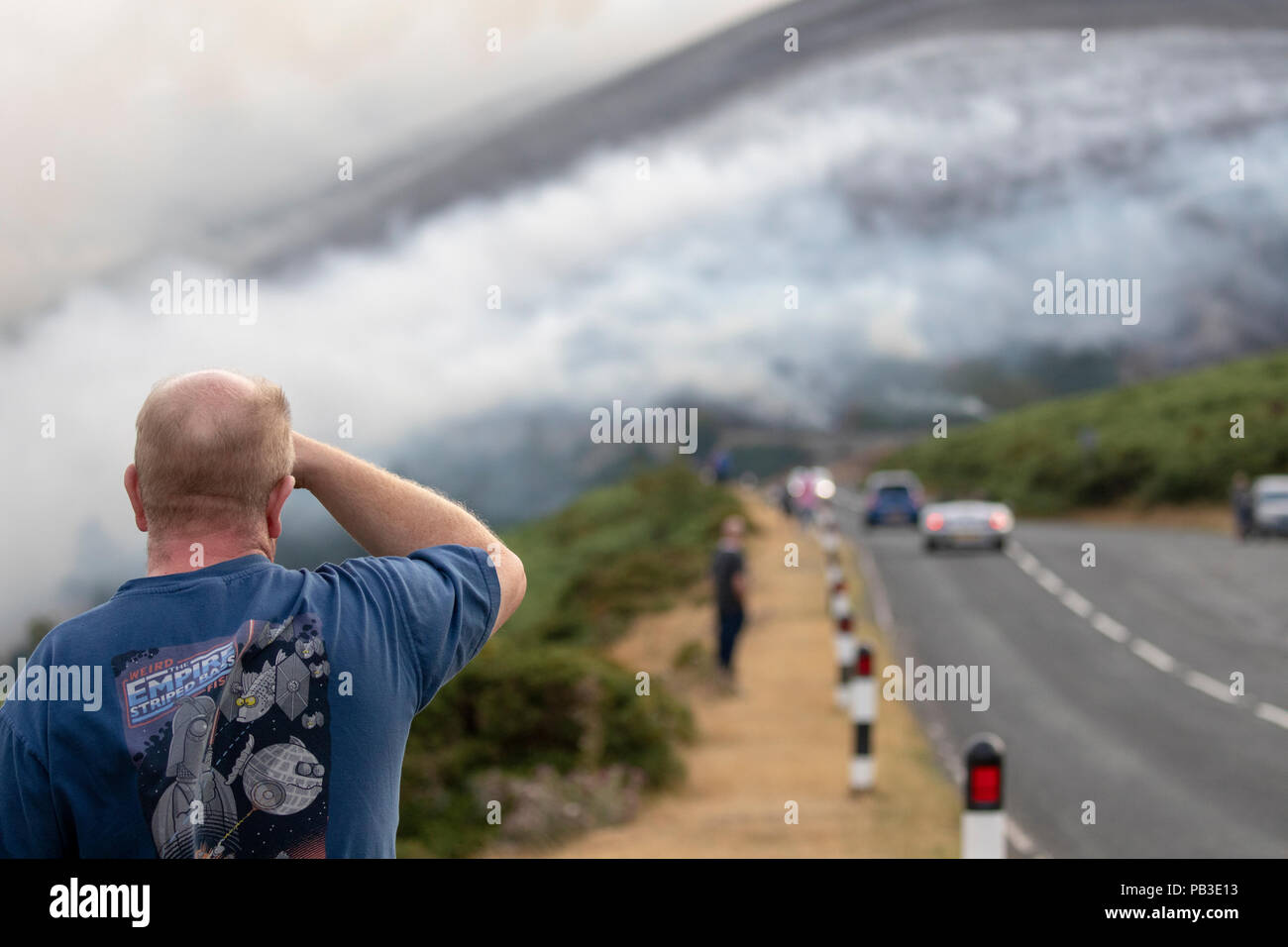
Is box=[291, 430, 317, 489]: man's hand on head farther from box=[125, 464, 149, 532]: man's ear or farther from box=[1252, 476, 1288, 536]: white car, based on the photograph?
box=[1252, 476, 1288, 536]: white car

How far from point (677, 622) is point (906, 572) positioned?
564 cm

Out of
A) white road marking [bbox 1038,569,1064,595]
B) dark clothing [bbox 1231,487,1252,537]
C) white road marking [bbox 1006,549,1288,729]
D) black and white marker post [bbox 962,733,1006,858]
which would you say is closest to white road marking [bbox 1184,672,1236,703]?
white road marking [bbox 1006,549,1288,729]

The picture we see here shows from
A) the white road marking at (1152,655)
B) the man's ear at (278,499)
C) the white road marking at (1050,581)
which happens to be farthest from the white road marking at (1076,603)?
the man's ear at (278,499)

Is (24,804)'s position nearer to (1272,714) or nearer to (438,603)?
(438,603)

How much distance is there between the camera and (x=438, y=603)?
1.84 m

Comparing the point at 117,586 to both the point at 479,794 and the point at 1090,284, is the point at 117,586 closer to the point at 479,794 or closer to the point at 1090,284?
the point at 479,794

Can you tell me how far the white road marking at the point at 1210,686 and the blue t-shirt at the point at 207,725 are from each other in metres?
12.7

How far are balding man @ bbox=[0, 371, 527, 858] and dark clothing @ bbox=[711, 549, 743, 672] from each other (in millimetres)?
11147

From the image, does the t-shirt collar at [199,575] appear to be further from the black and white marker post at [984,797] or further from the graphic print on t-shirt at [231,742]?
the black and white marker post at [984,797]

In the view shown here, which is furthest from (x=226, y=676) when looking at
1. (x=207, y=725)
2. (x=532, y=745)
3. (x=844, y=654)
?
(x=844, y=654)

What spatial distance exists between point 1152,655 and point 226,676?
15814 millimetres

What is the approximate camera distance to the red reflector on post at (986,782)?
5.32m
